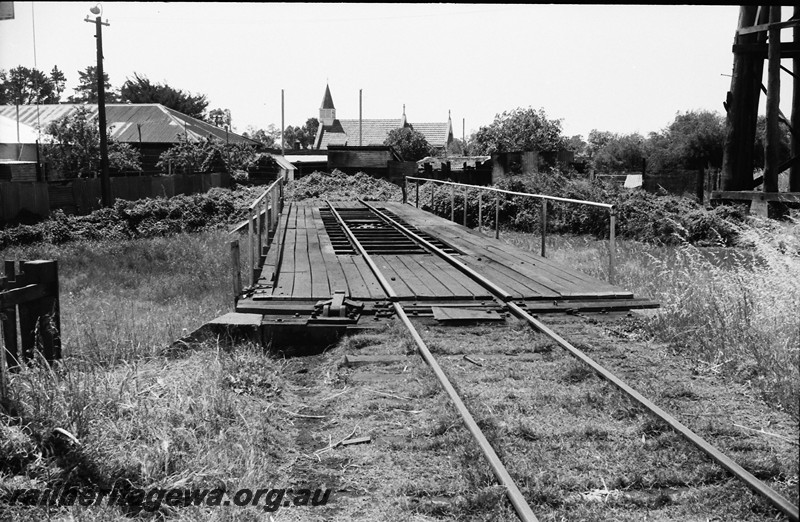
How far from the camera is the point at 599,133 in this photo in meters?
112

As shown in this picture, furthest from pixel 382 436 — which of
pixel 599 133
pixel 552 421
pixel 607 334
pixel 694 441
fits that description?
pixel 599 133

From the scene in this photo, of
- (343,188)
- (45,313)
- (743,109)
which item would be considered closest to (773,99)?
(743,109)

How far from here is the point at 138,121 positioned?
6372cm

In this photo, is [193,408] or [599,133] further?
[599,133]

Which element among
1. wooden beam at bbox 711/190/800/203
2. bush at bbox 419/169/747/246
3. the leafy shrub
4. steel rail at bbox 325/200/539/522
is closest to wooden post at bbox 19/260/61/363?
steel rail at bbox 325/200/539/522

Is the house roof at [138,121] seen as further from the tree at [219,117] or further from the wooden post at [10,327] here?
the wooden post at [10,327]

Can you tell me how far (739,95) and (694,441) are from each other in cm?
1487

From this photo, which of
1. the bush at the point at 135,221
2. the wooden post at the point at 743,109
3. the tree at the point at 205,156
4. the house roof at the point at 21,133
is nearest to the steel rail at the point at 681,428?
the wooden post at the point at 743,109

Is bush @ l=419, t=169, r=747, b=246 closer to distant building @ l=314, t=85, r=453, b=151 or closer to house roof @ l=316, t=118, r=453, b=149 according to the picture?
distant building @ l=314, t=85, r=453, b=151

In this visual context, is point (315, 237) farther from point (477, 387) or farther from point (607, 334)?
point (477, 387)

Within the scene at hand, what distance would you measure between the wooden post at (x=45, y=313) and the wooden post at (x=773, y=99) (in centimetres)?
1451

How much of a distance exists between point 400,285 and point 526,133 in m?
40.5

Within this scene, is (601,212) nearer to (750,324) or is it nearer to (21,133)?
(750,324)

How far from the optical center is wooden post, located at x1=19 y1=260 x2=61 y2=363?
550 centimetres
